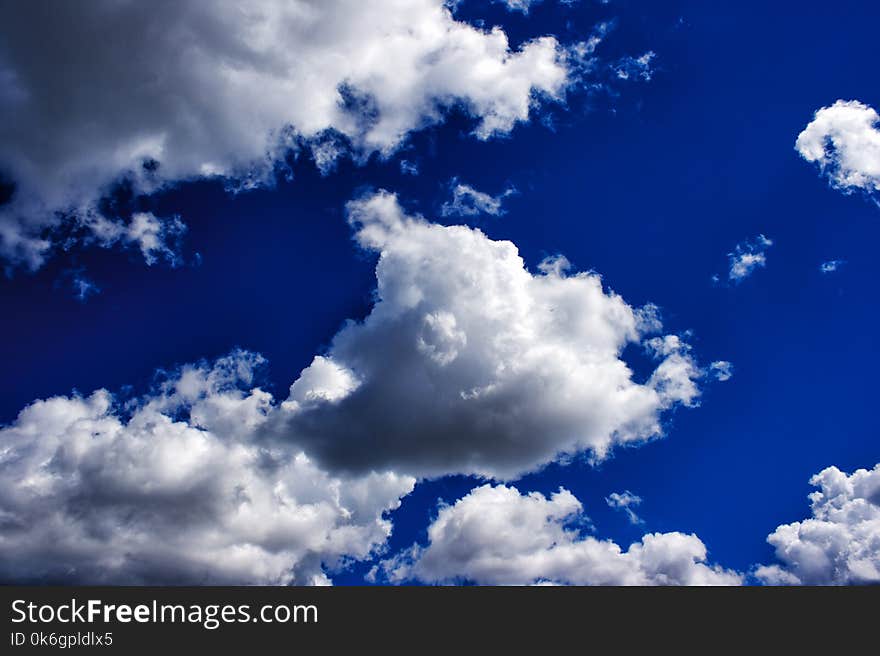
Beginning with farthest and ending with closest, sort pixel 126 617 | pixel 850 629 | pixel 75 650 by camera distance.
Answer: pixel 850 629 → pixel 126 617 → pixel 75 650

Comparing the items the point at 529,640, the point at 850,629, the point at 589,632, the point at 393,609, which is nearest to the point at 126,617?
the point at 393,609

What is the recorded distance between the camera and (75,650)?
61.5 metres

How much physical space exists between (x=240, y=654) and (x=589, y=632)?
5063 centimetres

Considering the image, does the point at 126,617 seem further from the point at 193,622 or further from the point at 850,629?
the point at 850,629

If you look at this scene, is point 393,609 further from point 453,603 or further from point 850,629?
point 850,629

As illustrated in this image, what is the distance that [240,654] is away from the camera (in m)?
63.2

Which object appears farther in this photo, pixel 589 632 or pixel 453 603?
pixel 453 603

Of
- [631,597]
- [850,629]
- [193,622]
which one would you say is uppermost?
[193,622]

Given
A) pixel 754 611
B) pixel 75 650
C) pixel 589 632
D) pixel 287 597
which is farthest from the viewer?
pixel 754 611

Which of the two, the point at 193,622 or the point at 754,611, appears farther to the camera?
the point at 754,611

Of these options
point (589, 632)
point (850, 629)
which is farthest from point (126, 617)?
point (850, 629)

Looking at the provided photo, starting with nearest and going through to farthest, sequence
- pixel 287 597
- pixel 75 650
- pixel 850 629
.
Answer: pixel 75 650, pixel 287 597, pixel 850 629

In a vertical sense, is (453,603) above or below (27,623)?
below

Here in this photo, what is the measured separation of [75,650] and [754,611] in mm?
106054
